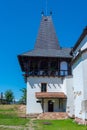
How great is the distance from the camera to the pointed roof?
3844 centimetres

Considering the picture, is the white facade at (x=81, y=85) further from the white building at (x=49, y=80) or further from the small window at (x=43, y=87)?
the small window at (x=43, y=87)

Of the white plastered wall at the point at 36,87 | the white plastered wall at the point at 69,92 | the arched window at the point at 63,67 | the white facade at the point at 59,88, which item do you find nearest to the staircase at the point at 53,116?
the white facade at the point at 59,88

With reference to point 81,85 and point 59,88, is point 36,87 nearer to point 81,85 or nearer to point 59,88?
point 59,88

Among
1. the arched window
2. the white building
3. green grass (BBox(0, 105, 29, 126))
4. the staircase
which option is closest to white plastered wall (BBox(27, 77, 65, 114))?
the white building

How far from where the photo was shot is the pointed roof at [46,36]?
126ft

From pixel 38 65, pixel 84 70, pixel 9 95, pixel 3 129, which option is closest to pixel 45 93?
pixel 38 65

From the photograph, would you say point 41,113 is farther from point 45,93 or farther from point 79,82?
point 79,82

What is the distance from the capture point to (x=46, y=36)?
3950cm

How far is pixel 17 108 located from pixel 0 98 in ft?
38.2

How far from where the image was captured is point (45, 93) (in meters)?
34.0

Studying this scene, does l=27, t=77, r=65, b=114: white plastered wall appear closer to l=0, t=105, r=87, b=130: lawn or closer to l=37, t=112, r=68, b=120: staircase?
l=37, t=112, r=68, b=120: staircase

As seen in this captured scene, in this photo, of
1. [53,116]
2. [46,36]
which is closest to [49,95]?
[53,116]

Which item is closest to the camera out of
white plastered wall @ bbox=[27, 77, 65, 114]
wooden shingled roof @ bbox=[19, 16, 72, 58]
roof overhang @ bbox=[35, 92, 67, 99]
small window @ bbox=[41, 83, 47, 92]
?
roof overhang @ bbox=[35, 92, 67, 99]

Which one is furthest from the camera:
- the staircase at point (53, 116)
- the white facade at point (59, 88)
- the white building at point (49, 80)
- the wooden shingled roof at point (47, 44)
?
the wooden shingled roof at point (47, 44)
